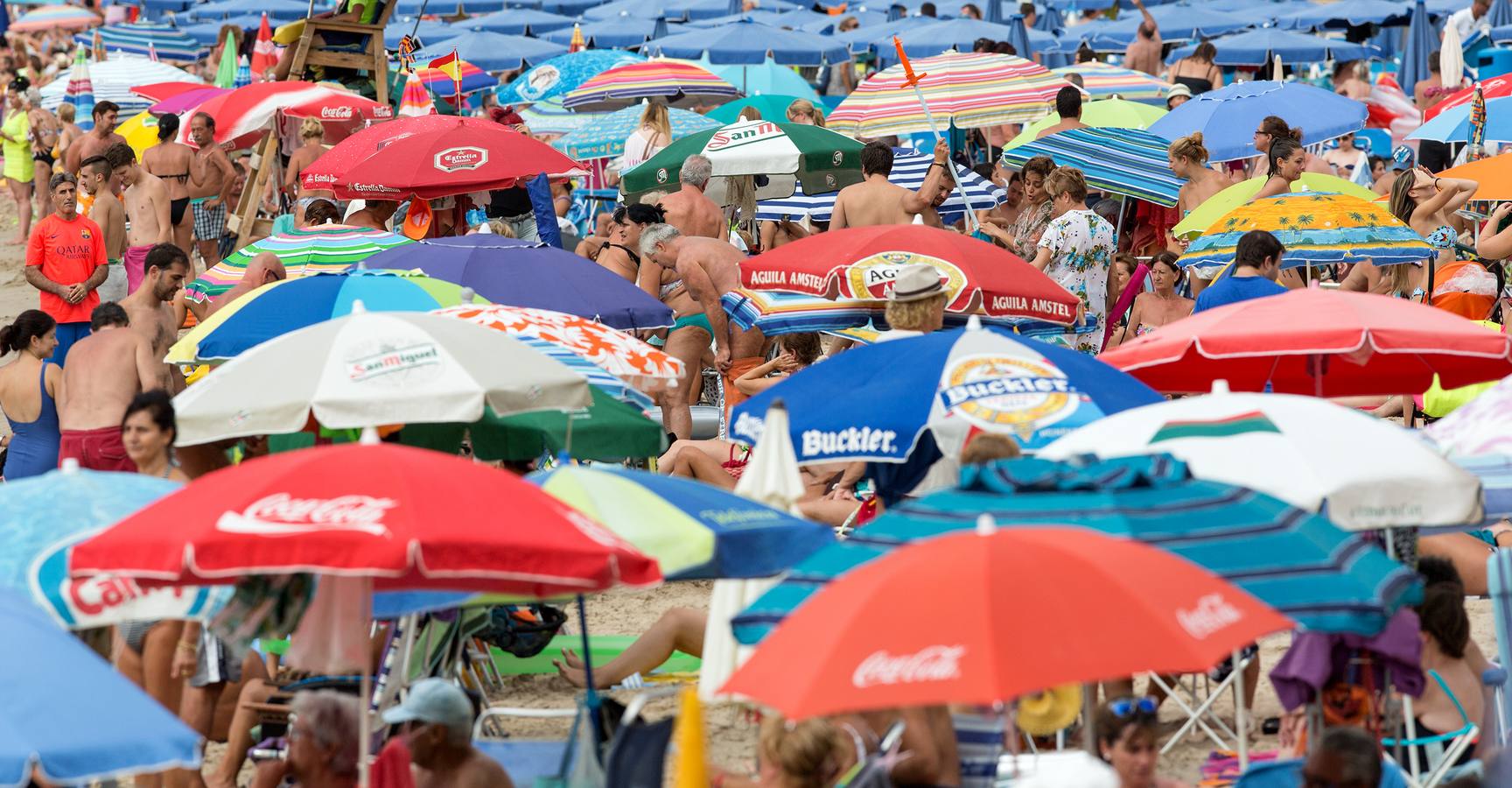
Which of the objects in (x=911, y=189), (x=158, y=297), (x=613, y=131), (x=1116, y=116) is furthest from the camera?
(x=613, y=131)

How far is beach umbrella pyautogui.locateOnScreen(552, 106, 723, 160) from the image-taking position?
14984 millimetres

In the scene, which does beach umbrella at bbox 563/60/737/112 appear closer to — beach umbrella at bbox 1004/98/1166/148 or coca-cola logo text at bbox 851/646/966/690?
beach umbrella at bbox 1004/98/1166/148

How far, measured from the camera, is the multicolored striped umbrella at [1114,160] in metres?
11.7

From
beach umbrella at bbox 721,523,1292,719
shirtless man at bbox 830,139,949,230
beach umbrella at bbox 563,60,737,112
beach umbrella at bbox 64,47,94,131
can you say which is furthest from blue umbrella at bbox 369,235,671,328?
beach umbrella at bbox 64,47,94,131

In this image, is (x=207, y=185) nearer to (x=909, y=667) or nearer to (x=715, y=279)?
(x=715, y=279)

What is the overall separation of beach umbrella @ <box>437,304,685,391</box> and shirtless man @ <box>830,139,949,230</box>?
3157 millimetres

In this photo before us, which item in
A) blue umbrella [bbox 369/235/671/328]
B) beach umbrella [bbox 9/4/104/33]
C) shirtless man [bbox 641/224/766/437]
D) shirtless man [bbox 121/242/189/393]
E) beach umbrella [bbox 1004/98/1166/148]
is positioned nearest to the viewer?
blue umbrella [bbox 369/235/671/328]

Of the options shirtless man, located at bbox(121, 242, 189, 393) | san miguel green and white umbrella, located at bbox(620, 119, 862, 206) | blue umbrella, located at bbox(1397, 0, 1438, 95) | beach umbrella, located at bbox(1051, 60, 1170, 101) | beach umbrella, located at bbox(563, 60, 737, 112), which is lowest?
blue umbrella, located at bbox(1397, 0, 1438, 95)

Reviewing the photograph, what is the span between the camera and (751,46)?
809 inches

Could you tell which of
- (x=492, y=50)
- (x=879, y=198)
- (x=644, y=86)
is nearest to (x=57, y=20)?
(x=492, y=50)

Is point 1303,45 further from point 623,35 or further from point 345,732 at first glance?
point 345,732

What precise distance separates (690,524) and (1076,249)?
5.16 meters

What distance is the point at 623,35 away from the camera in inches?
997

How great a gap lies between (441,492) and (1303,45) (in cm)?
1764
